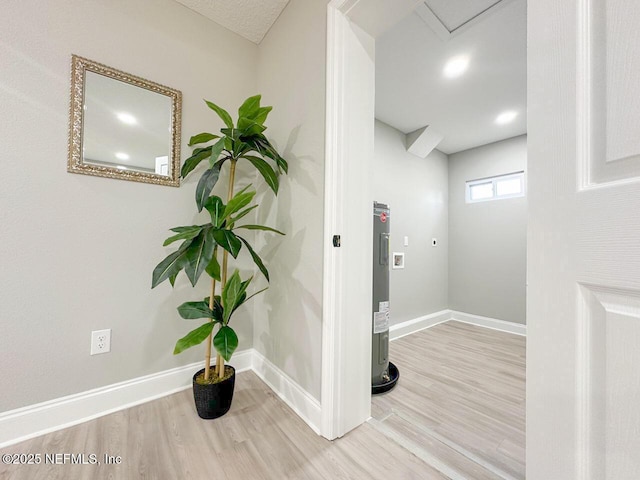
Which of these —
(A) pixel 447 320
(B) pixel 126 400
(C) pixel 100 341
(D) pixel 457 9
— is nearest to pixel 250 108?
(D) pixel 457 9

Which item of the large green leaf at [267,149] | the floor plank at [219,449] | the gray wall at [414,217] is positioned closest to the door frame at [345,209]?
the floor plank at [219,449]

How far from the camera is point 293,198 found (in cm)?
156

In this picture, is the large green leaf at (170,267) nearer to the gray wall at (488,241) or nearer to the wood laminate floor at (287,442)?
the wood laminate floor at (287,442)

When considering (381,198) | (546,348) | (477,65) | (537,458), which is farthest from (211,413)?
(477,65)

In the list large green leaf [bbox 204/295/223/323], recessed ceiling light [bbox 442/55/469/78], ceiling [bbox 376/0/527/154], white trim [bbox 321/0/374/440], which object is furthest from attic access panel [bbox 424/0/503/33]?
large green leaf [bbox 204/295/223/323]

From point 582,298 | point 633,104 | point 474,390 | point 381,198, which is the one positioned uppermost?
point 381,198

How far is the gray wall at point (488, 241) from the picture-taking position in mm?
3139

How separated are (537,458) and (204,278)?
5.83ft

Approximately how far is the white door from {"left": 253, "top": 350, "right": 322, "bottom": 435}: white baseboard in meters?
0.96

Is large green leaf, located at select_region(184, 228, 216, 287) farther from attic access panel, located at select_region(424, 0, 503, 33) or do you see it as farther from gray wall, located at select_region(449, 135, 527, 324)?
gray wall, located at select_region(449, 135, 527, 324)

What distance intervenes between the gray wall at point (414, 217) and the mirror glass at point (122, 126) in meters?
2.00

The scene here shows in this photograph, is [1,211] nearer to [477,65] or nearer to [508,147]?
[477,65]

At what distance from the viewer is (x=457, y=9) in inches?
59.2

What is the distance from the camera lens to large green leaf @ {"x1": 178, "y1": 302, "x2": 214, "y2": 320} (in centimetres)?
134
